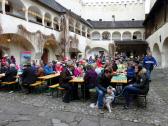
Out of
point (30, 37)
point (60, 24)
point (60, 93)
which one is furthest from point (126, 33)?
point (60, 93)

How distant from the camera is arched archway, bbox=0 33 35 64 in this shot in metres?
18.0

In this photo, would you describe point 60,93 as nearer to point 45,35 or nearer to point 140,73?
point 140,73

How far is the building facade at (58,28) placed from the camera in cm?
1808

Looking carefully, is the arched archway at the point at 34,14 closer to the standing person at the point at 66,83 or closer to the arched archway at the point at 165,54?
the arched archway at the point at 165,54

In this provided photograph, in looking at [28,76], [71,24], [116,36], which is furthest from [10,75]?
[116,36]

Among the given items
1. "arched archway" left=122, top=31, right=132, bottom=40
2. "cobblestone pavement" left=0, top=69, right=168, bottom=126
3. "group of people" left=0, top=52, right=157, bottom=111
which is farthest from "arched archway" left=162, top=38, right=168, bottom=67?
"arched archway" left=122, top=31, right=132, bottom=40

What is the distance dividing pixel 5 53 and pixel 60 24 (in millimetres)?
9058

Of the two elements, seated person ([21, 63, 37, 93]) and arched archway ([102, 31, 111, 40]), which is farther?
arched archway ([102, 31, 111, 40])

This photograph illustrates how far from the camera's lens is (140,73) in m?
7.68

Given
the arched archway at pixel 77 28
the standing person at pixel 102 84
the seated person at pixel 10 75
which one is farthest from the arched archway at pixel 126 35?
the standing person at pixel 102 84

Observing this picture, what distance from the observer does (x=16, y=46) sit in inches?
774

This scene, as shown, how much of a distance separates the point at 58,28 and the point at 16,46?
7570 millimetres

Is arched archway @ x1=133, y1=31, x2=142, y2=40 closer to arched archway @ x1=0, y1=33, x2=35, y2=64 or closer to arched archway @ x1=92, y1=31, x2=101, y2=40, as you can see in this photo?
arched archway @ x1=92, y1=31, x2=101, y2=40

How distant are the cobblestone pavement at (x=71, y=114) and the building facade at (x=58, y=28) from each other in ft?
28.0
